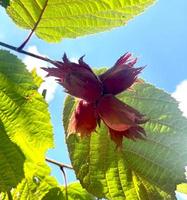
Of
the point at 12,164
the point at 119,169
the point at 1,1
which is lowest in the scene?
the point at 12,164

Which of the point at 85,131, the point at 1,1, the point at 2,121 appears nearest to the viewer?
the point at 85,131

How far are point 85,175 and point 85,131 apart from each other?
1.04 feet

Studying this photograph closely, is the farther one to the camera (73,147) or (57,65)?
(73,147)

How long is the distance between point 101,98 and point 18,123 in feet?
1.04

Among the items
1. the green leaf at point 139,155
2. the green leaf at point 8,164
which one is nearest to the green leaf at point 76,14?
→ the green leaf at point 139,155

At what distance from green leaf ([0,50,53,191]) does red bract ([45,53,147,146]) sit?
0.22m

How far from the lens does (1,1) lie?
126 cm

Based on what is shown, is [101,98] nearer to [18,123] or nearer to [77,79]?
[77,79]

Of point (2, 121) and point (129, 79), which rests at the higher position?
point (129, 79)

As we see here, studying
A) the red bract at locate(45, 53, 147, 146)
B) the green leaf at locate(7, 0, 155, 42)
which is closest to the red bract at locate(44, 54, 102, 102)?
the red bract at locate(45, 53, 147, 146)

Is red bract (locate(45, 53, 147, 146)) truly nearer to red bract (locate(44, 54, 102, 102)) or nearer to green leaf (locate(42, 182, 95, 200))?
red bract (locate(44, 54, 102, 102))

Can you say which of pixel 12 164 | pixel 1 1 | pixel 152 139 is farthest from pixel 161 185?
pixel 1 1

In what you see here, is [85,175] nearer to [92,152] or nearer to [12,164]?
[92,152]

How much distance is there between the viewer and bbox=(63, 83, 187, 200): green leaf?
1.38m
